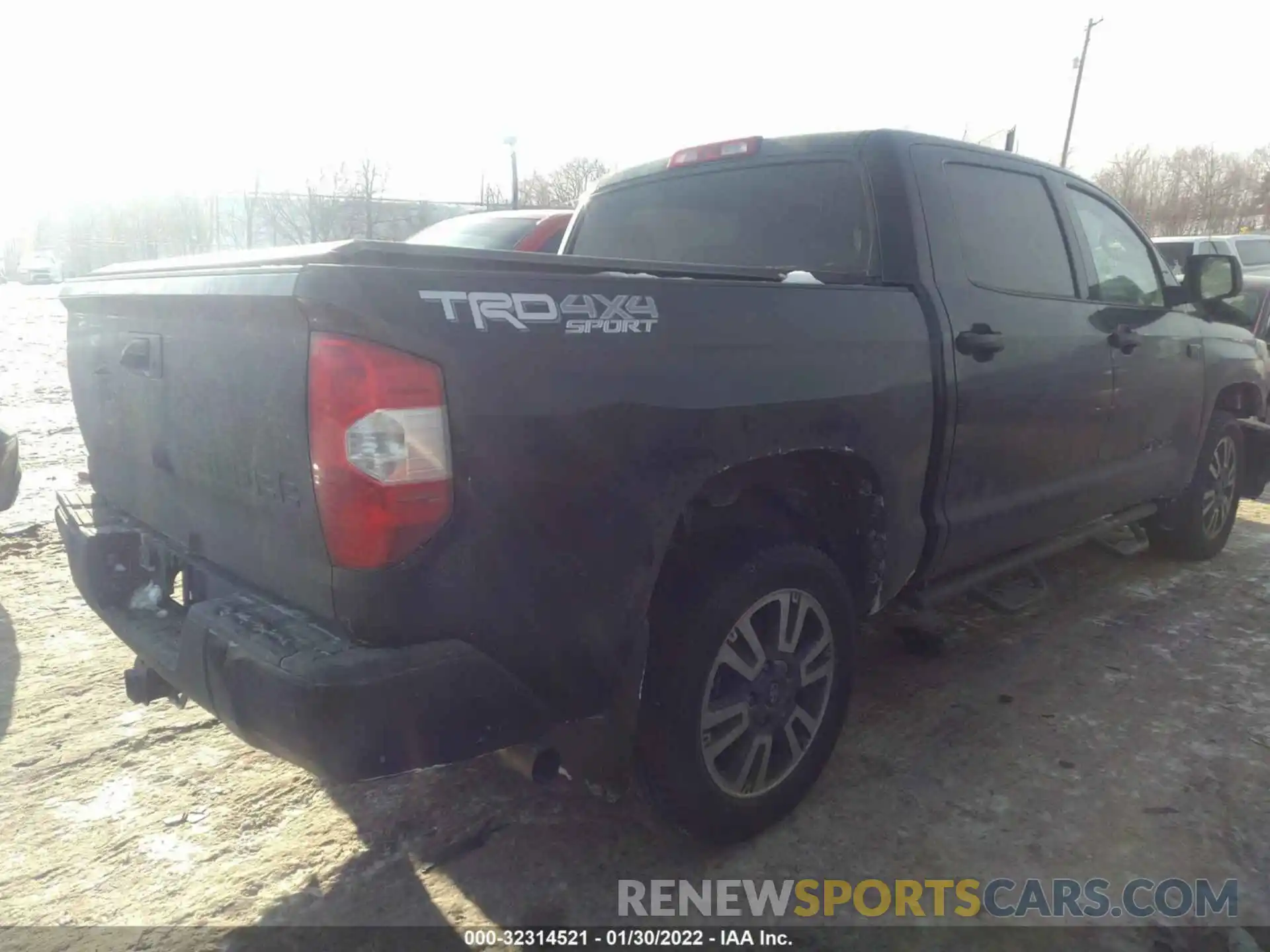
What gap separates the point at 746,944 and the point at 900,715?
1.43 m

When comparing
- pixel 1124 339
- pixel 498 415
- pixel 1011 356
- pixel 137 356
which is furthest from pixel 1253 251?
pixel 137 356

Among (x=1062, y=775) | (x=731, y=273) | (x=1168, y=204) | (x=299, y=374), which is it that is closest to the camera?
(x=299, y=374)

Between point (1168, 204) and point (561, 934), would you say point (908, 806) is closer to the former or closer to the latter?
point (561, 934)

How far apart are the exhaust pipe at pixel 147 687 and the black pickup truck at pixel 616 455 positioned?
0.06ft

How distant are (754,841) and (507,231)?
576cm

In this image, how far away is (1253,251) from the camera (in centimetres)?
1466

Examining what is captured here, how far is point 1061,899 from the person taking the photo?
2529mm

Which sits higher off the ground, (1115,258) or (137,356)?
(1115,258)

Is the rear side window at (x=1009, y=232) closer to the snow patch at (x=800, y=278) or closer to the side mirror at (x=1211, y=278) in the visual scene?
the snow patch at (x=800, y=278)

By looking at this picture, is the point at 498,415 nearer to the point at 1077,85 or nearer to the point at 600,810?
the point at 600,810

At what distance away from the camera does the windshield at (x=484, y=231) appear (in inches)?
289

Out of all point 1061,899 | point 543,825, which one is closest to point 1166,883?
point 1061,899

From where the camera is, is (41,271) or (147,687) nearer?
(147,687)

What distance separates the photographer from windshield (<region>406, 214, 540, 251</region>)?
7.34 m
